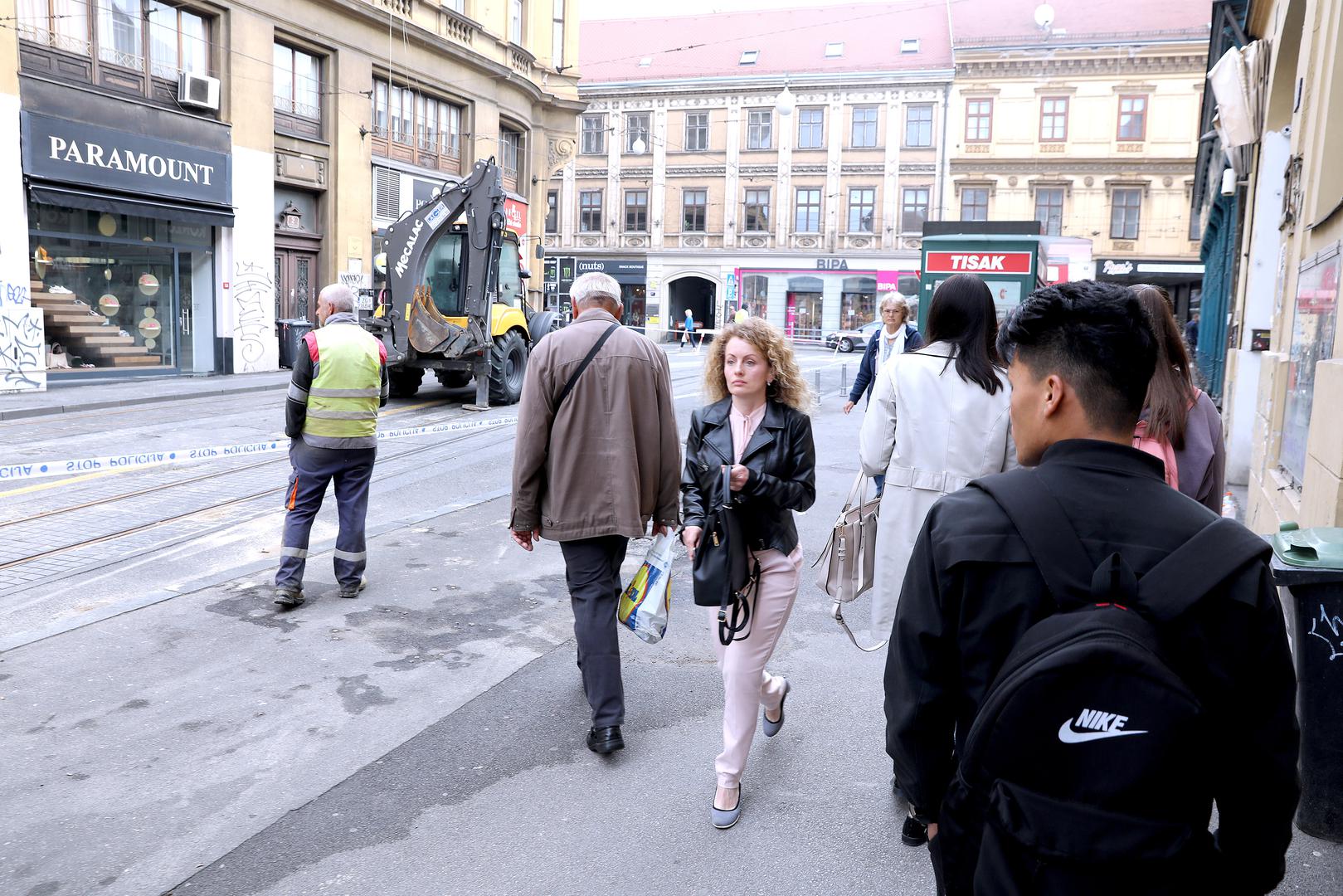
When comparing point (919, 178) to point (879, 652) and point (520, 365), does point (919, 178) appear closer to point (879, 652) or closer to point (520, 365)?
point (520, 365)

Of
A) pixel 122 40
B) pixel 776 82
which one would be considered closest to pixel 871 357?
pixel 122 40

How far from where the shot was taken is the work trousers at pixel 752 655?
3715 millimetres

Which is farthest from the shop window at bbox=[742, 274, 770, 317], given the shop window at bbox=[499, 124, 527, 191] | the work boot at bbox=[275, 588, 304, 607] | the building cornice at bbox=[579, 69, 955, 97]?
the work boot at bbox=[275, 588, 304, 607]

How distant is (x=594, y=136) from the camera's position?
52.0m

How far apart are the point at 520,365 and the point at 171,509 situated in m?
8.89

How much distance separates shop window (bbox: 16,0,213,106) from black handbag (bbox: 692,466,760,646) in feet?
59.3

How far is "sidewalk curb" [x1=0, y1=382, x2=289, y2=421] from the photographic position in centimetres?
1441

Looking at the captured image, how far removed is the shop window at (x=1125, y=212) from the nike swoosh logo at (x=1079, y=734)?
156ft

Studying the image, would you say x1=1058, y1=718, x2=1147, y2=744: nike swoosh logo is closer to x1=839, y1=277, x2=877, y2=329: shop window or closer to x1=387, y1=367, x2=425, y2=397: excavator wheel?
x1=387, y1=367, x2=425, y2=397: excavator wheel

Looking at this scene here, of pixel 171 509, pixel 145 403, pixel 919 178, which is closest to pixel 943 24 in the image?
pixel 919 178

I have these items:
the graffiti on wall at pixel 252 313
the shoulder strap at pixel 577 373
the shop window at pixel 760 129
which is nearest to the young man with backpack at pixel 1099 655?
the shoulder strap at pixel 577 373

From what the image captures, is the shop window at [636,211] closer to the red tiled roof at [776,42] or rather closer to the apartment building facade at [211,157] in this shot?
the red tiled roof at [776,42]

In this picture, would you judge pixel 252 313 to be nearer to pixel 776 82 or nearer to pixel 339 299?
pixel 339 299

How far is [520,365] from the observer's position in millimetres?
16875
